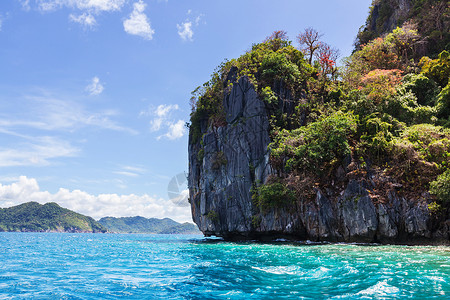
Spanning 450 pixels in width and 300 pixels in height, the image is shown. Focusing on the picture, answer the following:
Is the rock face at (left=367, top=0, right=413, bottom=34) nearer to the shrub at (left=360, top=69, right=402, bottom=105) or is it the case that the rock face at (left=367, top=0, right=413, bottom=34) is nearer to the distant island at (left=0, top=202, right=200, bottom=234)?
the shrub at (left=360, top=69, right=402, bottom=105)

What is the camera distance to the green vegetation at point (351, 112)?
815 inches

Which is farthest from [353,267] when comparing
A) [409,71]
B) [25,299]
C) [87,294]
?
[409,71]

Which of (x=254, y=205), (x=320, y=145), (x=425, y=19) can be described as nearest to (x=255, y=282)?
(x=320, y=145)

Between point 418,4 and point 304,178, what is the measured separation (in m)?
30.8

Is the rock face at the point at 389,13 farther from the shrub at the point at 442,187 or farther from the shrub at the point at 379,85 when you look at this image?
the shrub at the point at 442,187

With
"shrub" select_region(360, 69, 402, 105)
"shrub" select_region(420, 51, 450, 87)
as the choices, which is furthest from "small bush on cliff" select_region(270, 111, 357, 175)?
"shrub" select_region(420, 51, 450, 87)

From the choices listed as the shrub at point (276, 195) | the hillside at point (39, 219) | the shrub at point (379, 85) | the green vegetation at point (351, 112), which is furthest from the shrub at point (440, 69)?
the hillside at point (39, 219)

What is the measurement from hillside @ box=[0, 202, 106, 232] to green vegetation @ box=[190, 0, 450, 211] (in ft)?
509

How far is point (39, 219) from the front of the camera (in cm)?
15562

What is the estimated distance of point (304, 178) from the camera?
963 inches

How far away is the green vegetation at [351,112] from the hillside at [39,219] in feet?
509

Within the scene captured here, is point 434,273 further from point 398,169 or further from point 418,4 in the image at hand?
point 418,4

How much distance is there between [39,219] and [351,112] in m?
179

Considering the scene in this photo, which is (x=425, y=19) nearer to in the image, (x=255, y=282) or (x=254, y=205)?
(x=254, y=205)
